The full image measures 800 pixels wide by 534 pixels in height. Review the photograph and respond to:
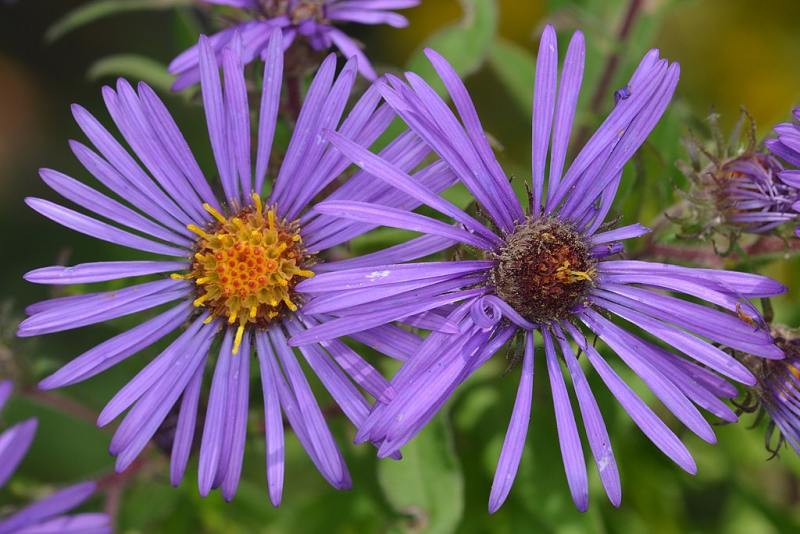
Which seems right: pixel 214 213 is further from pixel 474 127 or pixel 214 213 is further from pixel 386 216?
pixel 474 127

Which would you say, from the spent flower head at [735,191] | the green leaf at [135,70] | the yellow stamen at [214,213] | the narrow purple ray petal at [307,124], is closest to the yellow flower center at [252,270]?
the yellow stamen at [214,213]

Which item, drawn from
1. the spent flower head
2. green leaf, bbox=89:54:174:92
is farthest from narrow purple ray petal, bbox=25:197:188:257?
the spent flower head

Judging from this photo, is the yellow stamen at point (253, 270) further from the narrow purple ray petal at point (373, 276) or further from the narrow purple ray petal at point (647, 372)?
the narrow purple ray petal at point (647, 372)

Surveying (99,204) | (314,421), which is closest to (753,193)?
(314,421)

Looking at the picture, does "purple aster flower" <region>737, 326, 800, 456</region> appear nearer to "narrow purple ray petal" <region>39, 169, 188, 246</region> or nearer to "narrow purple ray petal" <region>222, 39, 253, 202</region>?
"narrow purple ray petal" <region>222, 39, 253, 202</region>

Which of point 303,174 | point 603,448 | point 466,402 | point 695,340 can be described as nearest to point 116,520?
point 466,402
